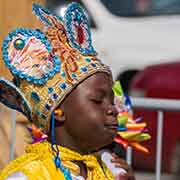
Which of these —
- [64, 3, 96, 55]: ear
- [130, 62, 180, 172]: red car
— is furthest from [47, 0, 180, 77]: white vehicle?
[64, 3, 96, 55]: ear

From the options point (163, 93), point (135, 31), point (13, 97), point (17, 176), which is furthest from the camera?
point (135, 31)

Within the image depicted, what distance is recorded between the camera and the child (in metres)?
3.02

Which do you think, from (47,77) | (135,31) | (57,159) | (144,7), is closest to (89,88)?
(47,77)

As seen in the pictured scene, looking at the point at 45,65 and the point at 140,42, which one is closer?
the point at 45,65

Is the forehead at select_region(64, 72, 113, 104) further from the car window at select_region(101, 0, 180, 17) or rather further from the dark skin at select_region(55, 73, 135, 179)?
the car window at select_region(101, 0, 180, 17)

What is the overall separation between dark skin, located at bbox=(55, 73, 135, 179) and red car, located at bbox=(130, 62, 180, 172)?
9.47 feet

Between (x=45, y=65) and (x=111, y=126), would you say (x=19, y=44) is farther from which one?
(x=111, y=126)

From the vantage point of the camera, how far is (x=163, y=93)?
6777mm

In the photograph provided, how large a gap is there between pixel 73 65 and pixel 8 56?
0.76 feet

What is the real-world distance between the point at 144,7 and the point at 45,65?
14.3 feet

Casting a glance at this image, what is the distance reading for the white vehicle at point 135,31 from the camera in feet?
23.4

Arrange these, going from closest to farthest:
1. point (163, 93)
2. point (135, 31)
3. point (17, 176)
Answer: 1. point (17, 176)
2. point (163, 93)
3. point (135, 31)

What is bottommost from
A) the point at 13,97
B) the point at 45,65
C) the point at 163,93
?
the point at 163,93

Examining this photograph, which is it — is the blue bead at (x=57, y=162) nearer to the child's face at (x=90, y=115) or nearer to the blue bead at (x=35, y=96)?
the child's face at (x=90, y=115)
